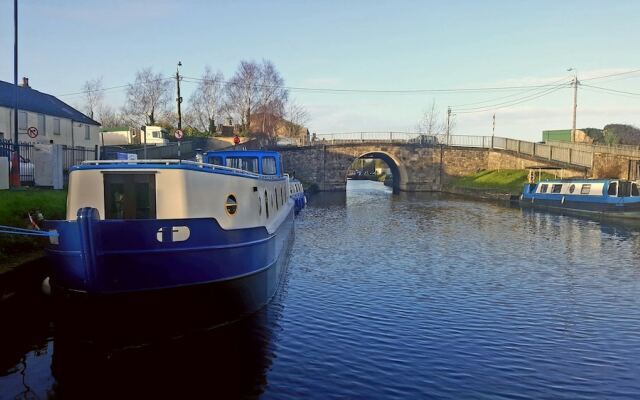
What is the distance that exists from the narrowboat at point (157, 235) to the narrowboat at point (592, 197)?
32.1 meters

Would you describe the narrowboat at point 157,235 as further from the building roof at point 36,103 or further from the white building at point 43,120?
the building roof at point 36,103

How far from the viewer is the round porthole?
11.0 metres

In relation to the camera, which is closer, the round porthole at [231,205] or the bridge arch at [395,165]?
the round porthole at [231,205]

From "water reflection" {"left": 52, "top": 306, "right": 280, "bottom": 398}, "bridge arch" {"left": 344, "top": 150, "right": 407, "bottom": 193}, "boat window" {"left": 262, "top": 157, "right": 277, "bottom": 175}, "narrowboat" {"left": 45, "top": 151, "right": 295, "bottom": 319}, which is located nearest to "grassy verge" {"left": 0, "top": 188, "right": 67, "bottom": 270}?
"narrowboat" {"left": 45, "top": 151, "right": 295, "bottom": 319}

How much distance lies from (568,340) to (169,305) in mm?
8332

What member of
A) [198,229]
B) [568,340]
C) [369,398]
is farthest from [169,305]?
[568,340]

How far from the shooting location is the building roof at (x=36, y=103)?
41.6m

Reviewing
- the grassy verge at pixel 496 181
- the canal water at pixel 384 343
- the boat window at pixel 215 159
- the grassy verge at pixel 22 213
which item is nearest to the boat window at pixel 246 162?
the boat window at pixel 215 159

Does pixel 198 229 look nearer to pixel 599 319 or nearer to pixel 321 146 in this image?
pixel 599 319

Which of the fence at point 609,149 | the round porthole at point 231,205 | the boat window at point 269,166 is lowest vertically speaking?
the round porthole at point 231,205

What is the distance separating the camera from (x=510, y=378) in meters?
9.01

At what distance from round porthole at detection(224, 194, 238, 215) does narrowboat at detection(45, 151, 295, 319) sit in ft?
0.07

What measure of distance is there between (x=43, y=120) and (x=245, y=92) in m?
37.0

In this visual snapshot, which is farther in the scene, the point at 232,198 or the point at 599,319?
the point at 599,319
